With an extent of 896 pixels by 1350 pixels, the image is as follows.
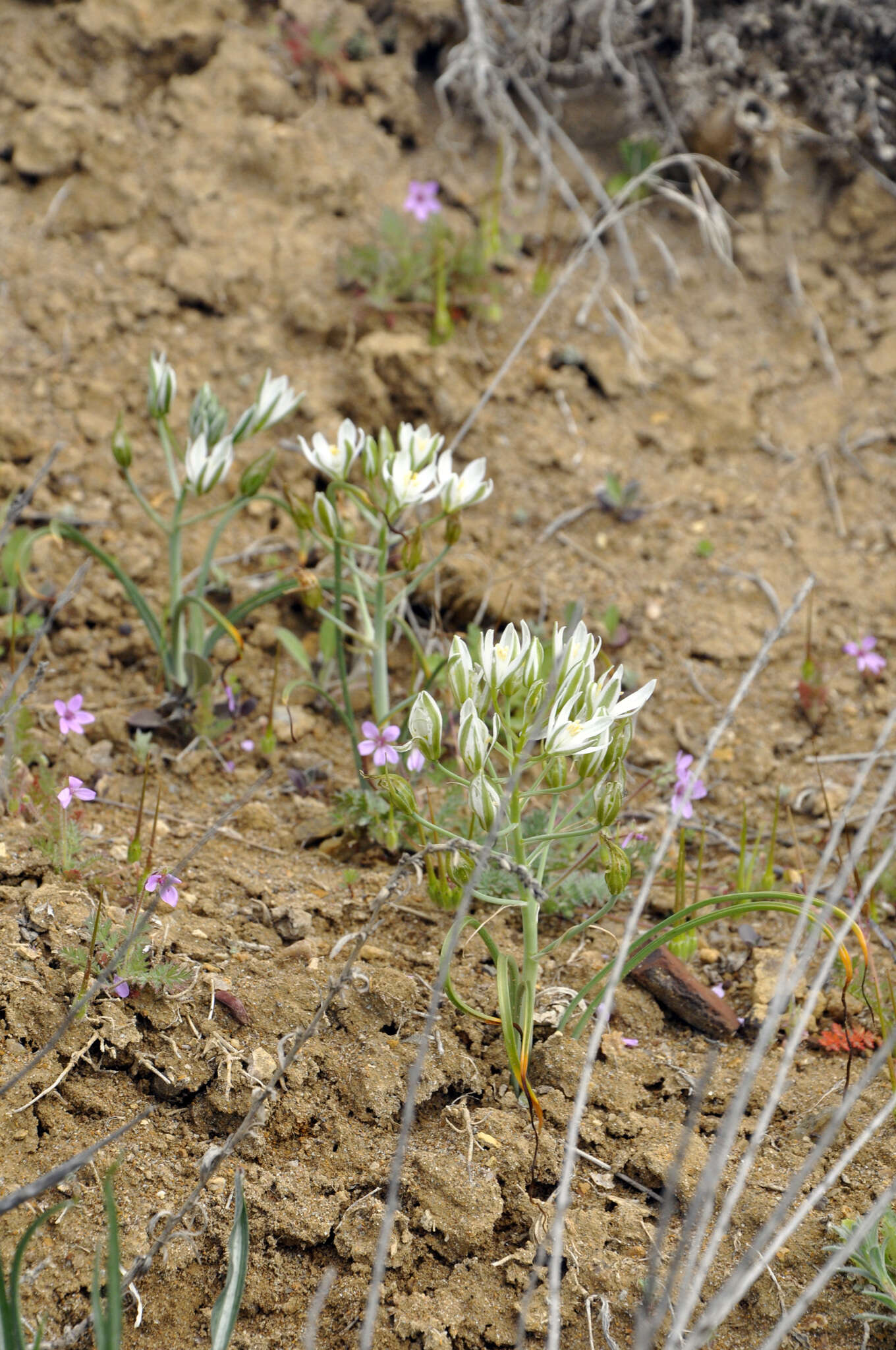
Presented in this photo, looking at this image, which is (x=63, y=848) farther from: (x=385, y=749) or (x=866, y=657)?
(x=866, y=657)

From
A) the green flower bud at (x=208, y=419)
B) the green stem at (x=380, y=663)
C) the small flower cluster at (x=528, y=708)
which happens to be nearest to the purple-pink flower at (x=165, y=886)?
the small flower cluster at (x=528, y=708)

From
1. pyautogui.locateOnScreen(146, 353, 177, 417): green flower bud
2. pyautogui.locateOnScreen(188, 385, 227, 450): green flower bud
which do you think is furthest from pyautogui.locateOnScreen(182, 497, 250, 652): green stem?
pyautogui.locateOnScreen(146, 353, 177, 417): green flower bud

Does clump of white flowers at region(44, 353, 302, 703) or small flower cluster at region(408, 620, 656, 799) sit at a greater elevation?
small flower cluster at region(408, 620, 656, 799)

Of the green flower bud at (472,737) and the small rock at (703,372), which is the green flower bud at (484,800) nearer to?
the green flower bud at (472,737)

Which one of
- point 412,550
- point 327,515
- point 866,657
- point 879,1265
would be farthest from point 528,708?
point 866,657

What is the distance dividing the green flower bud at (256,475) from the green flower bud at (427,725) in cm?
111

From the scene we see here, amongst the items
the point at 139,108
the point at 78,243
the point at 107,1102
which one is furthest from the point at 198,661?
the point at 139,108

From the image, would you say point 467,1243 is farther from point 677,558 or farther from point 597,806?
point 677,558

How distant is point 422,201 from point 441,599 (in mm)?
1755

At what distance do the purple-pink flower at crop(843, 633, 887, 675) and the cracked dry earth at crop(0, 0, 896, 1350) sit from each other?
97 millimetres

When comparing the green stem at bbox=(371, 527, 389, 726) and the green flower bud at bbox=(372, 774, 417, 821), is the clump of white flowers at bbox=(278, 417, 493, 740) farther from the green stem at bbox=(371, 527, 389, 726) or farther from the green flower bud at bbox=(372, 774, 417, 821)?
the green flower bud at bbox=(372, 774, 417, 821)

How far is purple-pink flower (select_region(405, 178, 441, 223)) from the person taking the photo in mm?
4078

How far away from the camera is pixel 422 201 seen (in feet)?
13.6

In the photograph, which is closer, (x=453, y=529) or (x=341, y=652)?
(x=453, y=529)
